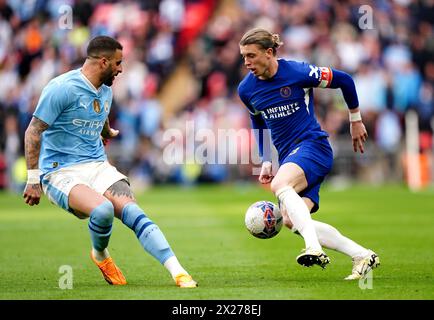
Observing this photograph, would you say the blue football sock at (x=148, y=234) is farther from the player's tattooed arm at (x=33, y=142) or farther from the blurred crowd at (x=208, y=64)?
the blurred crowd at (x=208, y=64)

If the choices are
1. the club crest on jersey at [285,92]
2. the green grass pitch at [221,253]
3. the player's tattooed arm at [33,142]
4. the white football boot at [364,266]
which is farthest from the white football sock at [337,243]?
the player's tattooed arm at [33,142]

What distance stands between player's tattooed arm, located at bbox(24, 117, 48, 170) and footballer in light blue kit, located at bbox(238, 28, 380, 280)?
2100 mm

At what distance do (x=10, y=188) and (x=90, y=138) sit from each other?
18353 mm

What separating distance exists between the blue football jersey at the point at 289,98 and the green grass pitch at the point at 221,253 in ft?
4.67

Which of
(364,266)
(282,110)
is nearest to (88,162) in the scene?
(282,110)

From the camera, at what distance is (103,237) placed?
386 inches

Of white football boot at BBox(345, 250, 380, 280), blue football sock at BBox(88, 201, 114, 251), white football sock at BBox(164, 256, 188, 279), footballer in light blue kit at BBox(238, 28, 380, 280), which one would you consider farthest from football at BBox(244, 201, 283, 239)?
blue football sock at BBox(88, 201, 114, 251)

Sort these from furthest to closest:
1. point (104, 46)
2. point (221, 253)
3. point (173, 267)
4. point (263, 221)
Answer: point (221, 253), point (263, 221), point (104, 46), point (173, 267)

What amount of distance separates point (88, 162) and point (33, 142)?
0.70 metres

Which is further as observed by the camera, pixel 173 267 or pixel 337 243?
pixel 337 243

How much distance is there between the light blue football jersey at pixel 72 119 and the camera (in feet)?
31.5

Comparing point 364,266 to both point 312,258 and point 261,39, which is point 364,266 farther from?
point 261,39

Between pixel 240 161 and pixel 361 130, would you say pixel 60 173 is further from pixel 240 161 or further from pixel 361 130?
pixel 240 161

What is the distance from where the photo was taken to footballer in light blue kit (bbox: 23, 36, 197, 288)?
9445 mm
